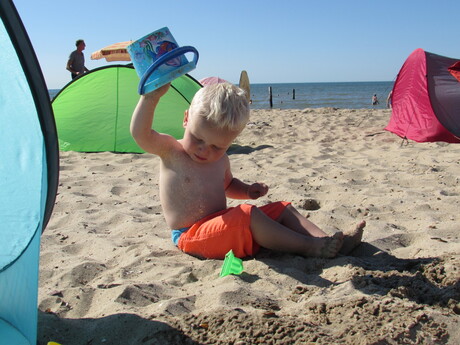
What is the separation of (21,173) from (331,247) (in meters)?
1.31

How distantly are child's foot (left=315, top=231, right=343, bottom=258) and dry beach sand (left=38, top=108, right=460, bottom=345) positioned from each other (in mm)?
44

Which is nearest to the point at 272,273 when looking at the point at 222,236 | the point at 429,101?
the point at 222,236

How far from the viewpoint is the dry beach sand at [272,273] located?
1.49 meters

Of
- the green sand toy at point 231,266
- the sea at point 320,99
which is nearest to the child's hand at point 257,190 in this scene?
the green sand toy at point 231,266

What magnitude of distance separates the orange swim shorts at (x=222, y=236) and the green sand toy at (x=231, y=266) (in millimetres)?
76

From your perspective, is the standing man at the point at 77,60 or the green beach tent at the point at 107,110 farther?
the standing man at the point at 77,60

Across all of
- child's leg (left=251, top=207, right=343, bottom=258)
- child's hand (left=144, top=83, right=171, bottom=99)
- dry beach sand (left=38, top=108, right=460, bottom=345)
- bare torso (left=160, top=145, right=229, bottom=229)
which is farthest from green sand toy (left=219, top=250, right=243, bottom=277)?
child's hand (left=144, top=83, right=171, bottom=99)

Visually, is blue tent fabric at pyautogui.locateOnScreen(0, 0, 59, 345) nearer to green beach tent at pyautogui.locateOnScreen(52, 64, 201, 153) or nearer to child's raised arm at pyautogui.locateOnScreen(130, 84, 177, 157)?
child's raised arm at pyautogui.locateOnScreen(130, 84, 177, 157)

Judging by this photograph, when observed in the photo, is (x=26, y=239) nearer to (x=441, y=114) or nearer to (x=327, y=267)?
(x=327, y=267)

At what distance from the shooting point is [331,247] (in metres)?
2.15

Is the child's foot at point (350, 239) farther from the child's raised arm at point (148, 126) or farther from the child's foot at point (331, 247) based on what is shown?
the child's raised arm at point (148, 126)

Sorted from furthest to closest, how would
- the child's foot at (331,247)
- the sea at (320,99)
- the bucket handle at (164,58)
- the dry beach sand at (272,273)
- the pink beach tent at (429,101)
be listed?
1. the sea at (320,99)
2. the pink beach tent at (429,101)
3. the child's foot at (331,247)
4. the bucket handle at (164,58)
5. the dry beach sand at (272,273)

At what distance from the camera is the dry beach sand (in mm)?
1493

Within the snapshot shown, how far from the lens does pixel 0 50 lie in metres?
1.46
